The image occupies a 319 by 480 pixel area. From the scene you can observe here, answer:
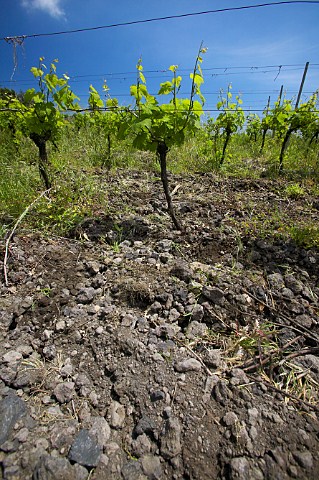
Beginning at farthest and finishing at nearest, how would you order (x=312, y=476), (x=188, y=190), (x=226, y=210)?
(x=188, y=190), (x=226, y=210), (x=312, y=476)

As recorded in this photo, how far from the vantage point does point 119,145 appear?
742 cm

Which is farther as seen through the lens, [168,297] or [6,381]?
[168,297]

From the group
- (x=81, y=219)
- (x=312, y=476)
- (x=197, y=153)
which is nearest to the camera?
(x=312, y=476)

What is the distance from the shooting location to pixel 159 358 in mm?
1521

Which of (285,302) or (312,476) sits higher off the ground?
(285,302)

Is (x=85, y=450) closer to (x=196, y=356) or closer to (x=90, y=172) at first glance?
(x=196, y=356)

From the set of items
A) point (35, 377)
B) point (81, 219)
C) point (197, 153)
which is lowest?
point (35, 377)

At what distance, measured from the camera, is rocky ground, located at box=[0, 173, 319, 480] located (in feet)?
3.66

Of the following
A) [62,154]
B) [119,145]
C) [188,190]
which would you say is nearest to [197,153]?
[119,145]

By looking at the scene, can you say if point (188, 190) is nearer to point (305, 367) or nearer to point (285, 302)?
point (285, 302)

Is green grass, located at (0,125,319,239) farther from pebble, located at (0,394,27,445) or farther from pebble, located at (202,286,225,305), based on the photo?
pebble, located at (0,394,27,445)

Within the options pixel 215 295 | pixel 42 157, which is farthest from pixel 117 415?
pixel 42 157

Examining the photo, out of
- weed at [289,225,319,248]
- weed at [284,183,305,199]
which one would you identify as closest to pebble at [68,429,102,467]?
weed at [289,225,319,248]

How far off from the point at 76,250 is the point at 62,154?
463 centimetres
